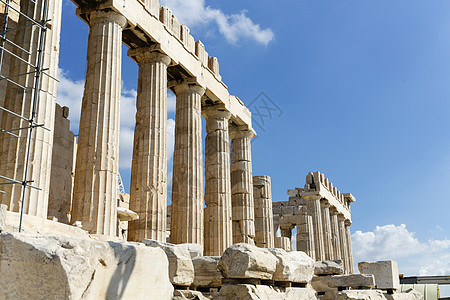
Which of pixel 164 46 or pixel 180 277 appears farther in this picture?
pixel 164 46

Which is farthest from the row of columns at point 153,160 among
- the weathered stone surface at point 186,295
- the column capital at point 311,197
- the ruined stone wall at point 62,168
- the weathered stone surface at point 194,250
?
the column capital at point 311,197

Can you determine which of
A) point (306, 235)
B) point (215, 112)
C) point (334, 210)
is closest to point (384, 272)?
point (215, 112)

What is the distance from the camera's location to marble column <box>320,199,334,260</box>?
36.4 m

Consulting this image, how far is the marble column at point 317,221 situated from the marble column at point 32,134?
26040 millimetres

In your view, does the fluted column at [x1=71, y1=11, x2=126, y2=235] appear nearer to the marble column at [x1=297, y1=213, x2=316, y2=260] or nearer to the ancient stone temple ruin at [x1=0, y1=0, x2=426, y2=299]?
the ancient stone temple ruin at [x1=0, y1=0, x2=426, y2=299]

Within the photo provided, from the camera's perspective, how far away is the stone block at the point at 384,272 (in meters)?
17.3

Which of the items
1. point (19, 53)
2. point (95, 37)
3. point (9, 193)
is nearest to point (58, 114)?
point (95, 37)

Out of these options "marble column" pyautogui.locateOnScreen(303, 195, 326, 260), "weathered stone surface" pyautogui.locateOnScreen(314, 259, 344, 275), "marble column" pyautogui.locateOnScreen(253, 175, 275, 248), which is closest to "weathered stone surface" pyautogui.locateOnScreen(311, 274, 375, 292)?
"weathered stone surface" pyautogui.locateOnScreen(314, 259, 344, 275)

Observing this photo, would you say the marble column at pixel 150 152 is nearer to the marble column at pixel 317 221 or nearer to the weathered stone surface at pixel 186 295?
the weathered stone surface at pixel 186 295

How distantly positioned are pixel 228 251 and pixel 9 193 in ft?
18.3

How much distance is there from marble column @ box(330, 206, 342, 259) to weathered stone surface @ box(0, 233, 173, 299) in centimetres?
3635

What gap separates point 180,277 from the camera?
876cm

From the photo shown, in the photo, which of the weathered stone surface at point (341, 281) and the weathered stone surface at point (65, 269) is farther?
the weathered stone surface at point (341, 281)

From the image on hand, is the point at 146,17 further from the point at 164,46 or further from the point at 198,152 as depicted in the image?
the point at 198,152
